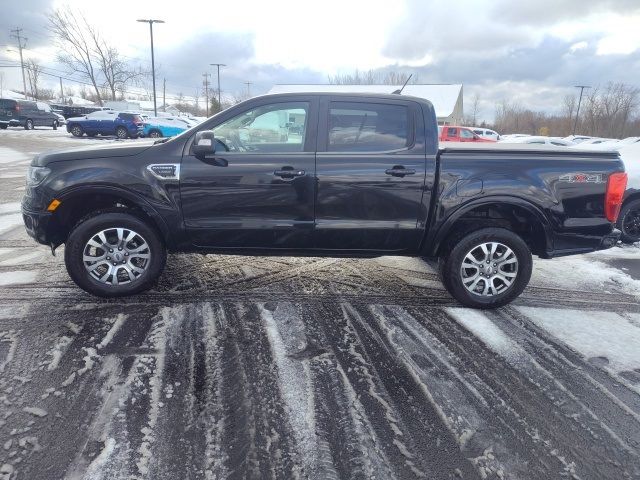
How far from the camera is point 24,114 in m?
29.9

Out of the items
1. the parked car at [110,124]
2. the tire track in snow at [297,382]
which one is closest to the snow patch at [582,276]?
the tire track in snow at [297,382]

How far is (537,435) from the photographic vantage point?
252 cm

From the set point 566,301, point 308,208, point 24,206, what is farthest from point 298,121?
point 566,301

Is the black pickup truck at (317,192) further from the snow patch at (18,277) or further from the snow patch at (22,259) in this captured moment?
the snow patch at (22,259)

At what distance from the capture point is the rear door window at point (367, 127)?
3.99m

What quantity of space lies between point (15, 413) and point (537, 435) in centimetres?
296

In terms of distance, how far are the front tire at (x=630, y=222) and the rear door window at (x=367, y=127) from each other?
4.77 metres

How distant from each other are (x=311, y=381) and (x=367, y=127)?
2.29 metres

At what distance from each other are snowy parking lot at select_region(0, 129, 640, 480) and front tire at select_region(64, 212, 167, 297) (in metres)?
0.18

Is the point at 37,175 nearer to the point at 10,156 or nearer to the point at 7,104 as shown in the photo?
the point at 10,156

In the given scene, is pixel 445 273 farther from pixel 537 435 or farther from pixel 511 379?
pixel 537 435

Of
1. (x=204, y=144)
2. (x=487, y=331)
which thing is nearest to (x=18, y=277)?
(x=204, y=144)

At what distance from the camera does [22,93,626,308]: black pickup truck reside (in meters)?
3.92

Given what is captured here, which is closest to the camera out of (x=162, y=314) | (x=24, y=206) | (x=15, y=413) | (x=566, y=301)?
(x=15, y=413)
